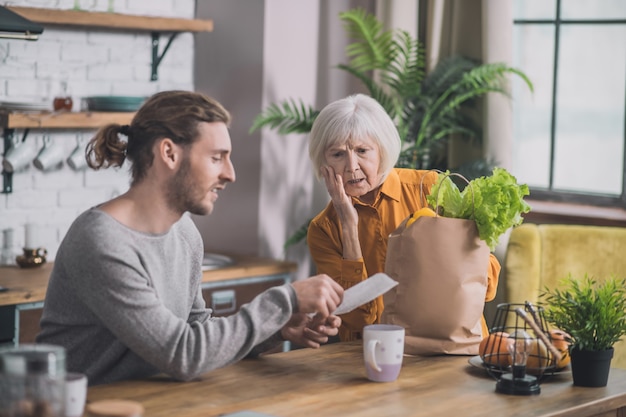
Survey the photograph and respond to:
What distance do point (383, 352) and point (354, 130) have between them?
91 cm

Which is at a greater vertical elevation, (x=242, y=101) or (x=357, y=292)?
(x=242, y=101)

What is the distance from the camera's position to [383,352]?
231 cm

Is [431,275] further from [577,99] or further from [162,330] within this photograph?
[577,99]

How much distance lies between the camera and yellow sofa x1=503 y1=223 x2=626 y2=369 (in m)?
3.73

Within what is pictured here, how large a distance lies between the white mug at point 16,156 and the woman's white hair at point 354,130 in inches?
58.3

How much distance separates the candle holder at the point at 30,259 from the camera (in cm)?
400

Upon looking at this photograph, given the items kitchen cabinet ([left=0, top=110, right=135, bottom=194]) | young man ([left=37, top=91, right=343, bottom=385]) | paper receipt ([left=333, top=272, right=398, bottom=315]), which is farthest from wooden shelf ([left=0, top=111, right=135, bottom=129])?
paper receipt ([left=333, top=272, right=398, bottom=315])

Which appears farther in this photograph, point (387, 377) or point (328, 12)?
point (328, 12)

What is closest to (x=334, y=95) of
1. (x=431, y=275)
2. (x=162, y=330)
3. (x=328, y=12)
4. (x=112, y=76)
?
(x=328, y=12)

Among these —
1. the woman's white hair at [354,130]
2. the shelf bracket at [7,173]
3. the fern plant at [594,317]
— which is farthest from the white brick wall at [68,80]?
the fern plant at [594,317]

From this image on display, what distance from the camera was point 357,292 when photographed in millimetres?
2383

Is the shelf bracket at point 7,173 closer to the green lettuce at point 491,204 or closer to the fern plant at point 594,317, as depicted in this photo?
the green lettuce at point 491,204

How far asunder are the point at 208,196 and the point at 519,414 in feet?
2.71

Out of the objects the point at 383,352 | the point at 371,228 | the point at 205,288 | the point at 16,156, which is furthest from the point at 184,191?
the point at 16,156
